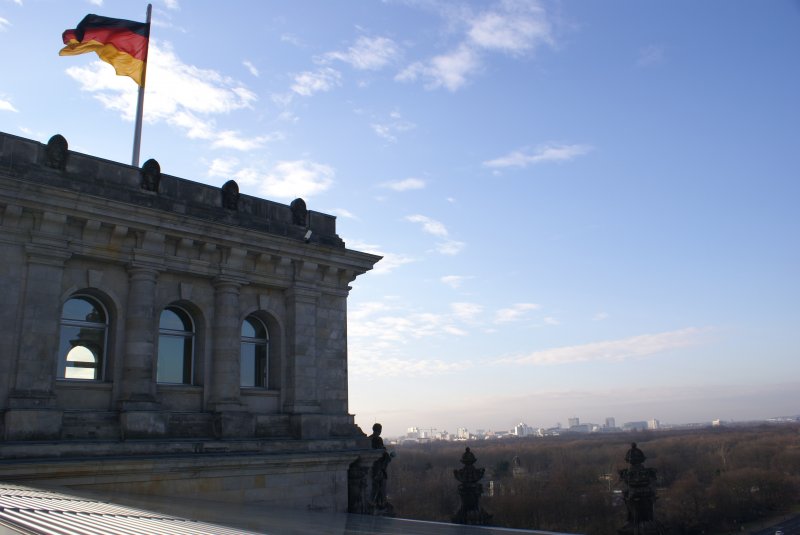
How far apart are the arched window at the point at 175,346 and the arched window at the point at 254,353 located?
1792 mm

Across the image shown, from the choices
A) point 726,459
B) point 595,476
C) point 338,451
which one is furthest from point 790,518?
point 338,451

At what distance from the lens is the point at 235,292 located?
2077 cm

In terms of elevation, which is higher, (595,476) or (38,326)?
(38,326)

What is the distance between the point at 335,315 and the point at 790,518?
333 feet

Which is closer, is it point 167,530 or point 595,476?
point 167,530

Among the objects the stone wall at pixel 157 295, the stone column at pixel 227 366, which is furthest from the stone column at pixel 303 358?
the stone column at pixel 227 366

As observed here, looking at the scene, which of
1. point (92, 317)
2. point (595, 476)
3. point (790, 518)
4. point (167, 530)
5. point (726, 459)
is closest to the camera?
point (167, 530)

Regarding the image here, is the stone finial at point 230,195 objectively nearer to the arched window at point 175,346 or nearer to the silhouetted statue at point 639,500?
the arched window at point 175,346

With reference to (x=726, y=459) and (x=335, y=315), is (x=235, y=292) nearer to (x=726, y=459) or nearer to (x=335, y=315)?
(x=335, y=315)

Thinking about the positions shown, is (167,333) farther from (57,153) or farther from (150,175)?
(57,153)

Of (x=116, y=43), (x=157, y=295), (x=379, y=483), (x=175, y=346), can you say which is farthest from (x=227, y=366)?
(x=116, y=43)

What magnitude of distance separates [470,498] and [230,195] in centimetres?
1195

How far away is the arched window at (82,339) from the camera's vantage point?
18.0 metres

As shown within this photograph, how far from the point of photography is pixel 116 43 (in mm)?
22766
